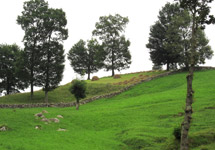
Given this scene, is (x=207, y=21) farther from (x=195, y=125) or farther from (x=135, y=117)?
(x=135, y=117)

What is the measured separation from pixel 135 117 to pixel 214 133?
13.8 metres

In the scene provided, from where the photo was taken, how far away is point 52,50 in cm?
5841

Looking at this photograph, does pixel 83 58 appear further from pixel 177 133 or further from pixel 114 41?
pixel 177 133

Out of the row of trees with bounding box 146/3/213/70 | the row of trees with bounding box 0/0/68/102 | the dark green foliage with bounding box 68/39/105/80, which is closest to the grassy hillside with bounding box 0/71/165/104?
the row of trees with bounding box 0/0/68/102

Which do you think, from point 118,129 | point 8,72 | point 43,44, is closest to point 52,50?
point 43,44

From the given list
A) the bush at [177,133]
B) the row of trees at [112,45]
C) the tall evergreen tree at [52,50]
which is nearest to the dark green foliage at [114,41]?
the row of trees at [112,45]

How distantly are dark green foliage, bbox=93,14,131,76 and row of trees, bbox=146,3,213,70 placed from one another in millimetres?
9360

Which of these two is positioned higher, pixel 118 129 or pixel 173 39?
pixel 173 39

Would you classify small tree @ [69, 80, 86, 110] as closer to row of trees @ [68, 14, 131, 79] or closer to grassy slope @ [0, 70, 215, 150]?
grassy slope @ [0, 70, 215, 150]

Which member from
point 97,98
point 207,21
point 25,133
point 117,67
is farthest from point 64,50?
point 207,21

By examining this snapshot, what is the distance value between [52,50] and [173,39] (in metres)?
40.4

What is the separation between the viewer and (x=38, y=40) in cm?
5891

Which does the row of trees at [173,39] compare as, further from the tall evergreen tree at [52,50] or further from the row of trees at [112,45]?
the tall evergreen tree at [52,50]

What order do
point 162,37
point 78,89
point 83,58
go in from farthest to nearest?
1. point 83,58
2. point 162,37
3. point 78,89
